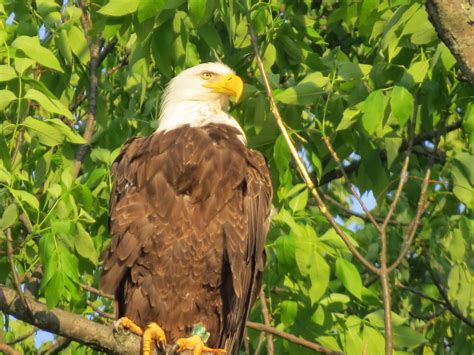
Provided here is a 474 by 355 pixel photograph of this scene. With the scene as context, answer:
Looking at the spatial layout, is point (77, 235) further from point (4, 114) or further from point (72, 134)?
point (4, 114)

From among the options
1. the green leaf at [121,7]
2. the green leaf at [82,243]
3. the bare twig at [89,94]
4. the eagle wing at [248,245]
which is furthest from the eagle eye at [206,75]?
the green leaf at [82,243]

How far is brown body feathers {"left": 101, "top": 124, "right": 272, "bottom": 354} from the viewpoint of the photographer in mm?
5094

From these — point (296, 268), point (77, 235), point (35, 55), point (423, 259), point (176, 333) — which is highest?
point (35, 55)

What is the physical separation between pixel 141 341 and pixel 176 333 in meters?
0.87

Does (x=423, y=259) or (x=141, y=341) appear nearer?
(x=141, y=341)

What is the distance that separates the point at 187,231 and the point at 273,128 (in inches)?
25.5

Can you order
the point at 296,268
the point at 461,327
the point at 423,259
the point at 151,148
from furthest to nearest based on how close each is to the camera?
the point at 423,259 → the point at 461,327 → the point at 151,148 → the point at 296,268

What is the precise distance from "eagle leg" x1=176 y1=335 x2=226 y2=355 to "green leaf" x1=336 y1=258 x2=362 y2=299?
66 centimetres

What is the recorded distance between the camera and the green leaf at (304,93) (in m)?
4.63

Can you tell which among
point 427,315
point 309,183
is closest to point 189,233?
point 309,183

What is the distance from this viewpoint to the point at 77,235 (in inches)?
185

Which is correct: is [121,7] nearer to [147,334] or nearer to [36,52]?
[36,52]

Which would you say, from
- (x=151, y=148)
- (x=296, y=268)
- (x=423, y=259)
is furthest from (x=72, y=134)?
(x=423, y=259)

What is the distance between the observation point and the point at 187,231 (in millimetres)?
5109
